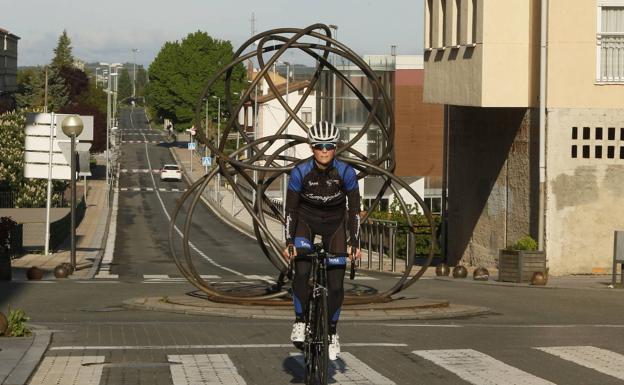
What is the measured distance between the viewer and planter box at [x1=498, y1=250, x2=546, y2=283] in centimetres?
2844

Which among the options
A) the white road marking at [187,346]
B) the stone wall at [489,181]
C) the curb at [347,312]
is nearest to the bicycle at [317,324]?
the white road marking at [187,346]

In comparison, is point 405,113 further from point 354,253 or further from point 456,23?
point 354,253

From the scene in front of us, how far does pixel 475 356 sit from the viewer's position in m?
12.6

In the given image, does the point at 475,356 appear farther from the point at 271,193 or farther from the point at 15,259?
the point at 271,193

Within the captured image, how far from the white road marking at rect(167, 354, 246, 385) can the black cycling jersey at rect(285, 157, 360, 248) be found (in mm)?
1389

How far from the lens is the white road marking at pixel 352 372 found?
434 inches

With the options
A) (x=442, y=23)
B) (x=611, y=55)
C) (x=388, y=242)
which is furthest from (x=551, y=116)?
(x=388, y=242)

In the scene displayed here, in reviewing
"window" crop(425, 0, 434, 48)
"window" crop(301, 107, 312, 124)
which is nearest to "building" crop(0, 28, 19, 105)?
"window" crop(301, 107, 312, 124)

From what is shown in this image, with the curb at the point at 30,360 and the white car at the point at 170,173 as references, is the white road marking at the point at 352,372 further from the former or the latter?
the white car at the point at 170,173

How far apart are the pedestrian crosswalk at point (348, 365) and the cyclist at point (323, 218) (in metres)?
0.83

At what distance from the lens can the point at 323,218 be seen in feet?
35.3

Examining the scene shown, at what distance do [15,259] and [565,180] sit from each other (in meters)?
16.1

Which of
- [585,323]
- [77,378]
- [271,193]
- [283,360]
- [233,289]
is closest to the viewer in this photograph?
[77,378]

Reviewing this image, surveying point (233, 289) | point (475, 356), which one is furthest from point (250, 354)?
point (233, 289)
